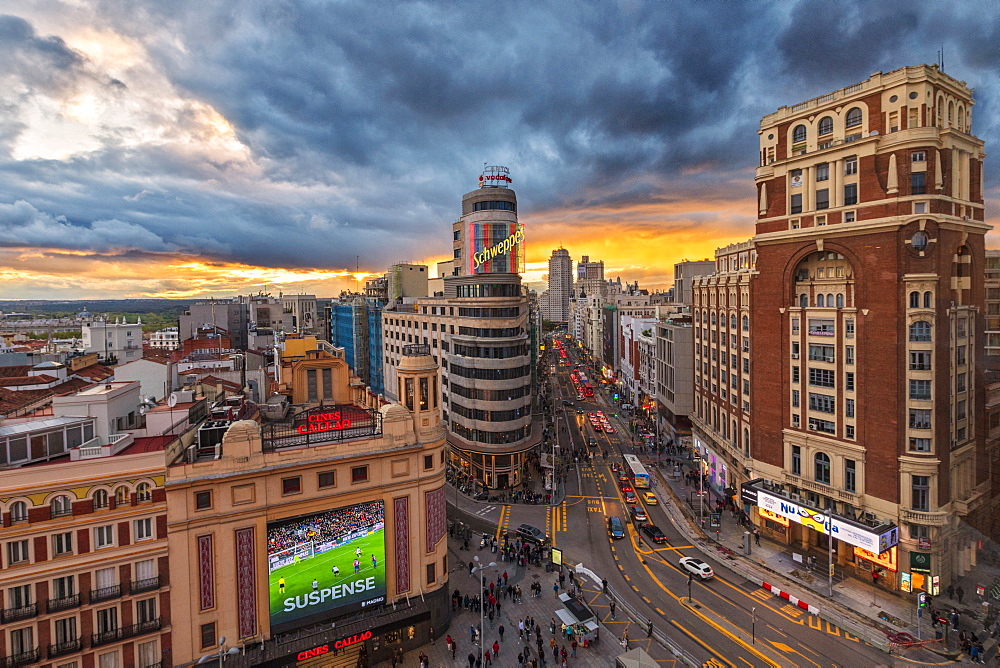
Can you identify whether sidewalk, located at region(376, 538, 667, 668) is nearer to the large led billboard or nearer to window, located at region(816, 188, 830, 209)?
the large led billboard

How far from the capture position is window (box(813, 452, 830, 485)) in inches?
1788

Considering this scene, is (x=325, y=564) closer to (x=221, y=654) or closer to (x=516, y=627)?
(x=221, y=654)

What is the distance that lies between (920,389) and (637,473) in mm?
33918

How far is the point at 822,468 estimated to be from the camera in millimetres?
45812

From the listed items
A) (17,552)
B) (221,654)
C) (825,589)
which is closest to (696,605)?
(825,589)

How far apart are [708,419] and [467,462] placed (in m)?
35.0

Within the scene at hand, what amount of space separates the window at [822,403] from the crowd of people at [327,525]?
4132 cm

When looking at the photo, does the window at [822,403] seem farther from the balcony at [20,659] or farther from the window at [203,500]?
the balcony at [20,659]

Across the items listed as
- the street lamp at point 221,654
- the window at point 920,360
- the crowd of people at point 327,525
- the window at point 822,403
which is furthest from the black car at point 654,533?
the street lamp at point 221,654

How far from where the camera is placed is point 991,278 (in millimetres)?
49156

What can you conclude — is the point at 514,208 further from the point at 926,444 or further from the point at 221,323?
the point at 221,323

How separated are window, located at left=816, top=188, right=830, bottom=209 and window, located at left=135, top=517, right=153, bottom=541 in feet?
195

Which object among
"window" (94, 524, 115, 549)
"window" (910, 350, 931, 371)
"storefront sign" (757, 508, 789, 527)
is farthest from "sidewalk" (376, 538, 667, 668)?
"window" (910, 350, 931, 371)

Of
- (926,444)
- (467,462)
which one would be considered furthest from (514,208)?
(926,444)
